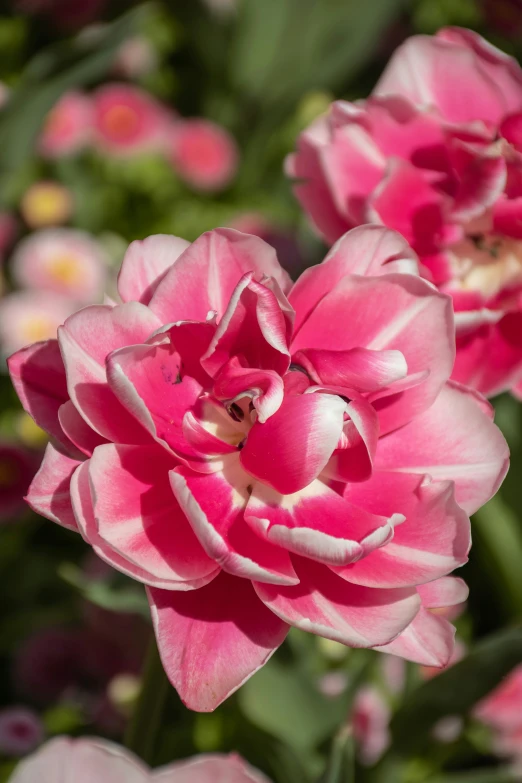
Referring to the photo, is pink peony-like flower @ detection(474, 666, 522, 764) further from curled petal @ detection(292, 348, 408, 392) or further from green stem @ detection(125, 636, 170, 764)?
curled petal @ detection(292, 348, 408, 392)

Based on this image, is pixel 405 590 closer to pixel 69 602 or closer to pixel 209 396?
pixel 209 396

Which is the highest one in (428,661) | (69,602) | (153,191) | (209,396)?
Answer: (209,396)

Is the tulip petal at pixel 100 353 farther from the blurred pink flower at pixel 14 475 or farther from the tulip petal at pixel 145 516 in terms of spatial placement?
the blurred pink flower at pixel 14 475

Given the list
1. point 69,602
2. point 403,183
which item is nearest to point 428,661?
point 403,183

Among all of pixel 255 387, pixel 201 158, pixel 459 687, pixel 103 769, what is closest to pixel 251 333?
pixel 255 387

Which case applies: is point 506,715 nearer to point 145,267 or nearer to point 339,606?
point 339,606

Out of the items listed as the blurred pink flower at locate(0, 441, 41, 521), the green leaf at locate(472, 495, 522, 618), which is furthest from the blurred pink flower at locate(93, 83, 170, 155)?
the green leaf at locate(472, 495, 522, 618)
